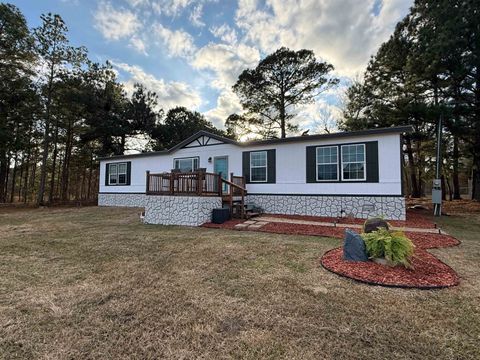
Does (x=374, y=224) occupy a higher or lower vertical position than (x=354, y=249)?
higher

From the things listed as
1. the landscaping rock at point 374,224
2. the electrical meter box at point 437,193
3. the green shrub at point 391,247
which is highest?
the electrical meter box at point 437,193

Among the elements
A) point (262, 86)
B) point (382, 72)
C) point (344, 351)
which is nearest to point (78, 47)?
point (262, 86)

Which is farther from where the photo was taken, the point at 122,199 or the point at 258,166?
the point at 122,199

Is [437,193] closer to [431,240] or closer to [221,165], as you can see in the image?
[431,240]

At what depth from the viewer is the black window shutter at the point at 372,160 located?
9109 millimetres

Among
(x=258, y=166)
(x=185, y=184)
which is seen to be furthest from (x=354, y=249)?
(x=258, y=166)

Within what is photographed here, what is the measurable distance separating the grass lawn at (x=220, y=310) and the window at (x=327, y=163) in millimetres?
5306

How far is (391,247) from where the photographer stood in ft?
12.6

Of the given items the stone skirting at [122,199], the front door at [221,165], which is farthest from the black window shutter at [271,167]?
the stone skirting at [122,199]

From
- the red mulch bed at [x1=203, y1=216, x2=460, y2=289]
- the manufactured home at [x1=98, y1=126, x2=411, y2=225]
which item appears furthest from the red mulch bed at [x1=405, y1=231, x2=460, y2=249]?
the manufactured home at [x1=98, y1=126, x2=411, y2=225]

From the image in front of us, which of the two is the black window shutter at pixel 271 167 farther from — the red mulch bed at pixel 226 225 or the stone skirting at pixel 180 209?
the red mulch bed at pixel 226 225

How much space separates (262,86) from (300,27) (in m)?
7.97

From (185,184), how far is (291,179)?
4.60 metres

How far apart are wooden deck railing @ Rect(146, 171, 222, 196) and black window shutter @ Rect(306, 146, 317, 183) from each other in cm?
Answer: 382
